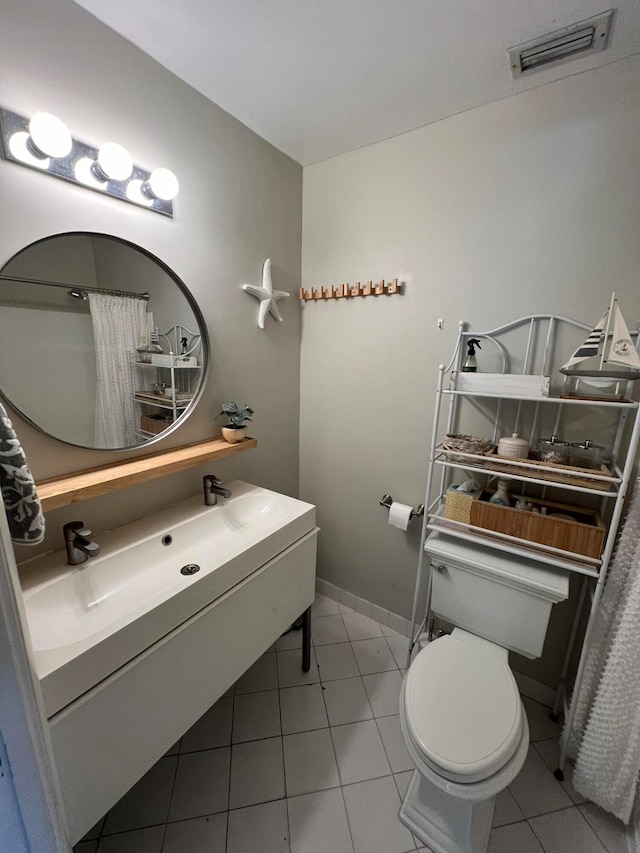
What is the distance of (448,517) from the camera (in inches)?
54.9

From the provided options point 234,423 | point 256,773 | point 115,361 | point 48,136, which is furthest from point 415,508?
point 48,136

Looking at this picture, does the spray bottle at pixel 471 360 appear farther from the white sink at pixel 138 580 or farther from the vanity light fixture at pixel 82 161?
the vanity light fixture at pixel 82 161

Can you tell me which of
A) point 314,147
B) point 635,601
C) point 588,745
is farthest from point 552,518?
point 314,147

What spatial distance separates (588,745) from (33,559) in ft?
6.25

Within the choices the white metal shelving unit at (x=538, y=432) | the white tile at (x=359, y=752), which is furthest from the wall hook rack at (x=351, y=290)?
the white tile at (x=359, y=752)

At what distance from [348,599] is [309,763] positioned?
2.77 ft

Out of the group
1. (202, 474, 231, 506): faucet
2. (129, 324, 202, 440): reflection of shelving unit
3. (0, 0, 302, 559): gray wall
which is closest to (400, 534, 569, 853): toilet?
(202, 474, 231, 506): faucet

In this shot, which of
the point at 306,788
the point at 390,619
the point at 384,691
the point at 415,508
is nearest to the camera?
the point at 306,788

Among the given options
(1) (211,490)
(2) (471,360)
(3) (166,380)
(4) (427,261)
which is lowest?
(1) (211,490)

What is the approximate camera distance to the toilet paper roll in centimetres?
168

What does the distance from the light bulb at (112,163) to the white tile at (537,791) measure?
2.49m

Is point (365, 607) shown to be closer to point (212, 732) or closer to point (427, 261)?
point (212, 732)

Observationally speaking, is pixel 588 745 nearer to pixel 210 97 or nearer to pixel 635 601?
pixel 635 601

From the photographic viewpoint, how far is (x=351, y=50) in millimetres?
1105
